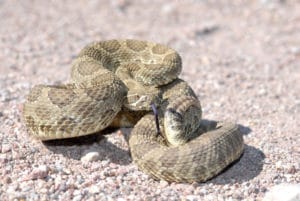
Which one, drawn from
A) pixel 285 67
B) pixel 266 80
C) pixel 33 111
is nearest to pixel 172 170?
pixel 33 111

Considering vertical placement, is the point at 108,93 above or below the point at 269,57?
above

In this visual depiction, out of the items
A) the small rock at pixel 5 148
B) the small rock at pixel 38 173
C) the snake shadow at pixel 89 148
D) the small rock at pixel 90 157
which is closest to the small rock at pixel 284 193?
the snake shadow at pixel 89 148

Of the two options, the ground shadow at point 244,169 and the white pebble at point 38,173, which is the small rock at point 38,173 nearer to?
the white pebble at point 38,173

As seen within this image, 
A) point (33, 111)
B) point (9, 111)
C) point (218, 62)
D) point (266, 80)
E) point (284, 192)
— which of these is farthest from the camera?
point (218, 62)

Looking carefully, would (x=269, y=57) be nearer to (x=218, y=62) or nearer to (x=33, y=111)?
(x=218, y=62)

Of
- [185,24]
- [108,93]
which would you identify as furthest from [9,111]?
[185,24]

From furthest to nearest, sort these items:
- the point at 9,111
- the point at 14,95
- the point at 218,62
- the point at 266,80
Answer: the point at 218,62, the point at 266,80, the point at 14,95, the point at 9,111

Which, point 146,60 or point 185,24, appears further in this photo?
point 185,24
